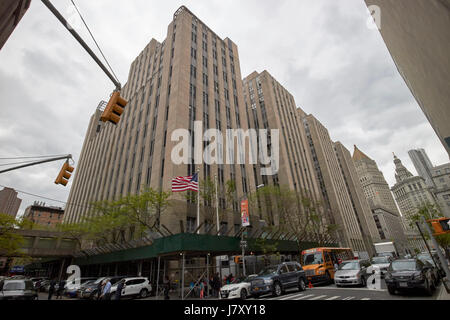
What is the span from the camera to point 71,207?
220 ft

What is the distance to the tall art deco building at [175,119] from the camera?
3253 centimetres

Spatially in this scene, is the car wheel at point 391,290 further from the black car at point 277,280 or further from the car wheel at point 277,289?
the car wheel at point 277,289

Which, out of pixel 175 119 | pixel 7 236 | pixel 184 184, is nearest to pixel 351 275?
pixel 184 184

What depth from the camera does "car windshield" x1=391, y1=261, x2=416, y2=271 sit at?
12.1 metres

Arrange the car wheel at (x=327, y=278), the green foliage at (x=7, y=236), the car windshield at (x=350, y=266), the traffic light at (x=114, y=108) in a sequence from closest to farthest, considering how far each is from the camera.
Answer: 1. the traffic light at (x=114, y=108)
2. the car windshield at (x=350, y=266)
3. the car wheel at (x=327, y=278)
4. the green foliage at (x=7, y=236)

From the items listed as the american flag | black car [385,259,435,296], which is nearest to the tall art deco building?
the american flag

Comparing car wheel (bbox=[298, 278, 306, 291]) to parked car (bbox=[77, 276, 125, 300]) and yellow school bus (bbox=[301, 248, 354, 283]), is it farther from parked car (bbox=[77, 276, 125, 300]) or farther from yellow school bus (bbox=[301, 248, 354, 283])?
parked car (bbox=[77, 276, 125, 300])

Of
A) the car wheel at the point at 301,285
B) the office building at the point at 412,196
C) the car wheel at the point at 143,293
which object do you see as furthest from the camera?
the office building at the point at 412,196

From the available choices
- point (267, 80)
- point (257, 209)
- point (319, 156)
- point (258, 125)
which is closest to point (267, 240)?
point (257, 209)

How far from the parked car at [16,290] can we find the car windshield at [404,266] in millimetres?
24256

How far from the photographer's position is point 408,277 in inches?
455

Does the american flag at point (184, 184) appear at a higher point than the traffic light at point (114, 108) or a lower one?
higher

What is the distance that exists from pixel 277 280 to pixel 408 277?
7.26 metres

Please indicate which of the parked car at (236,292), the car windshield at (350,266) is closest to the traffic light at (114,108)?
the parked car at (236,292)
